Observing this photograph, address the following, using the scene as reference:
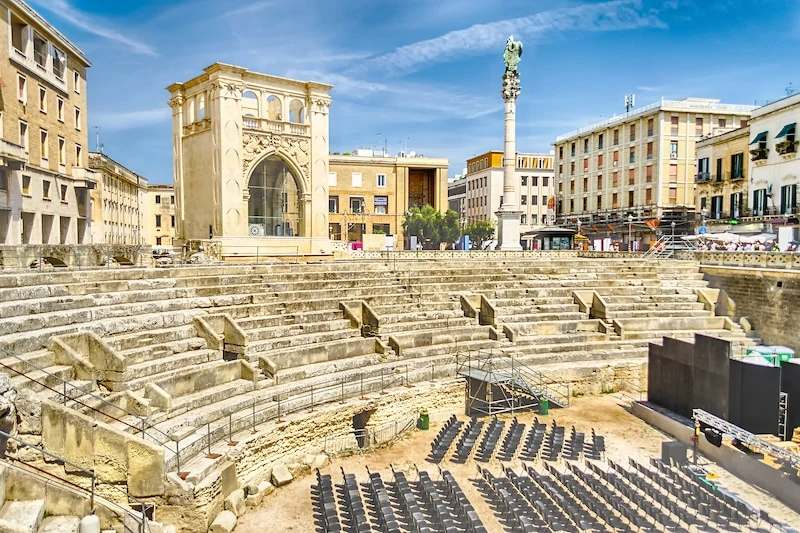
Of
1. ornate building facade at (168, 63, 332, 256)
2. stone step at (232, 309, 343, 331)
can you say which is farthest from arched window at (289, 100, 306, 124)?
stone step at (232, 309, 343, 331)

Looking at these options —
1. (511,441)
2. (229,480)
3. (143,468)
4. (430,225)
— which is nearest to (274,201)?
(511,441)

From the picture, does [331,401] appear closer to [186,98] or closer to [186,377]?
[186,377]

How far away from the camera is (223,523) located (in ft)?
34.8

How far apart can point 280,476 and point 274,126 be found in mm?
17831

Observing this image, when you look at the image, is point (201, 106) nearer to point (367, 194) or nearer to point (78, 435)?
point (78, 435)

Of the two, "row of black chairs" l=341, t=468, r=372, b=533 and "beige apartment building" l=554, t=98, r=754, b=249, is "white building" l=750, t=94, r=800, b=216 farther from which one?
"row of black chairs" l=341, t=468, r=372, b=533

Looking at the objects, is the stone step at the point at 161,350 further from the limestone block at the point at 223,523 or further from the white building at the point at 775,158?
the white building at the point at 775,158

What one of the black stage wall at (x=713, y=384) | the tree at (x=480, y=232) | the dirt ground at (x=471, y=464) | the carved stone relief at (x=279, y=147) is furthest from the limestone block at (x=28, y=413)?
the tree at (x=480, y=232)

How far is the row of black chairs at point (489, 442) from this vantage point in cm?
1442

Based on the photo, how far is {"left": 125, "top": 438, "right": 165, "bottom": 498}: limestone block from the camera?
1029cm

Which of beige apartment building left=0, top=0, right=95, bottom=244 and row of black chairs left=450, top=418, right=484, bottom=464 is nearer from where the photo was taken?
row of black chairs left=450, top=418, right=484, bottom=464

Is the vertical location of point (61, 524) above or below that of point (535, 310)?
below

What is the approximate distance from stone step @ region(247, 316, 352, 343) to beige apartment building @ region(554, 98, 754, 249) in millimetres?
31916

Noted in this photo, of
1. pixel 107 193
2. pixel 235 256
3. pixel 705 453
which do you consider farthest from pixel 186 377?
pixel 107 193
